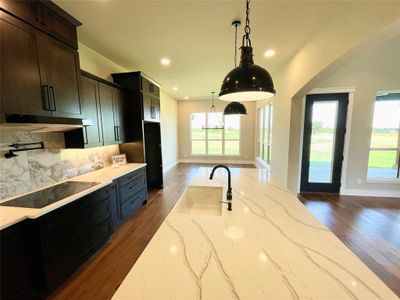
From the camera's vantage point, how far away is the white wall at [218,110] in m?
7.63

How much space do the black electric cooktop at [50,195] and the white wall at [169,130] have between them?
3888 millimetres

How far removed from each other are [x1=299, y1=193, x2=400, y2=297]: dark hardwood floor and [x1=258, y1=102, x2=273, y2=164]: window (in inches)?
78.1

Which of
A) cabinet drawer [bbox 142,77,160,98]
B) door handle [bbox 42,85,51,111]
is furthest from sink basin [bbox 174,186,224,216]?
cabinet drawer [bbox 142,77,160,98]

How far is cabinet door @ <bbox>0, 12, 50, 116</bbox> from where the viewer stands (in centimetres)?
154

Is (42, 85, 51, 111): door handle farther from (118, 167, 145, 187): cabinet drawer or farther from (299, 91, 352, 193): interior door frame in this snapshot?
(299, 91, 352, 193): interior door frame

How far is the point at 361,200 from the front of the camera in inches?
153

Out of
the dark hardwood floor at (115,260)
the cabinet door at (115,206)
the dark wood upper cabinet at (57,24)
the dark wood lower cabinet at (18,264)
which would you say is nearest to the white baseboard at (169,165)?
the dark hardwood floor at (115,260)

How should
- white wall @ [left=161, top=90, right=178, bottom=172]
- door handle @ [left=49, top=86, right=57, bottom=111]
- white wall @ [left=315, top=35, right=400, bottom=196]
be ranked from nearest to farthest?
1. door handle @ [left=49, top=86, right=57, bottom=111]
2. white wall @ [left=315, top=35, right=400, bottom=196]
3. white wall @ [left=161, top=90, right=178, bottom=172]

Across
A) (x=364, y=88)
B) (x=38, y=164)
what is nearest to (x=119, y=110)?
(x=38, y=164)

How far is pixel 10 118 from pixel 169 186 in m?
3.72

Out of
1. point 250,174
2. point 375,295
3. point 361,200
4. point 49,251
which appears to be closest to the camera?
point 375,295

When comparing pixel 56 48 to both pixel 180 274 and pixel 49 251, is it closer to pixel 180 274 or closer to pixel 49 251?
pixel 49 251

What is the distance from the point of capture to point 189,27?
238cm

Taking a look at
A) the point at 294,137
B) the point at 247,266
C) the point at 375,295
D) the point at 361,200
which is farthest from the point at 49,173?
the point at 361,200
